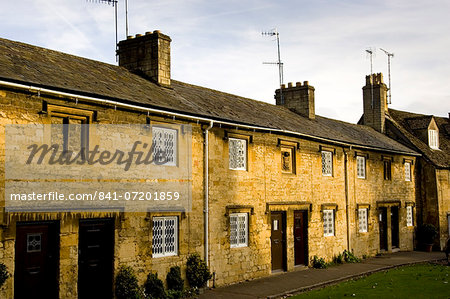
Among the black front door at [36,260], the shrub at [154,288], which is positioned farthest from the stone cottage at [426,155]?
the black front door at [36,260]

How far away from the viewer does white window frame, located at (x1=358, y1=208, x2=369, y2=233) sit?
1110 inches

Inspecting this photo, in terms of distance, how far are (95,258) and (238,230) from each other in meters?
6.52

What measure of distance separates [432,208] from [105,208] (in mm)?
24867

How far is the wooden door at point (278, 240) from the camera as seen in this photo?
2180cm

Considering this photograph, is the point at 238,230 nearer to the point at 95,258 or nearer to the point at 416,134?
the point at 95,258

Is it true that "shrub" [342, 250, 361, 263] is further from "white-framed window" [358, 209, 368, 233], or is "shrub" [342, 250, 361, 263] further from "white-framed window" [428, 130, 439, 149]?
"white-framed window" [428, 130, 439, 149]

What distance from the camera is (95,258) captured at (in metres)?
14.8

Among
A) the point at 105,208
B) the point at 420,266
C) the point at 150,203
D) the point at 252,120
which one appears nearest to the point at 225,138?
the point at 252,120

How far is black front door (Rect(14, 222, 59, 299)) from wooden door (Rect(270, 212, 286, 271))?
402 inches

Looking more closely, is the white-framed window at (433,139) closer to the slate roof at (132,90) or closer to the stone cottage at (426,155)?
the stone cottage at (426,155)

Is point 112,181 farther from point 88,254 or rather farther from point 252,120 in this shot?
point 252,120

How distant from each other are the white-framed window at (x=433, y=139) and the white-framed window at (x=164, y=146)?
79.3ft

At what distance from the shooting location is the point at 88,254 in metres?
14.6

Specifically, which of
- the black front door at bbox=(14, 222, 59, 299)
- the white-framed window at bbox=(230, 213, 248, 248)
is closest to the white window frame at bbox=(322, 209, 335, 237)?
the white-framed window at bbox=(230, 213, 248, 248)
